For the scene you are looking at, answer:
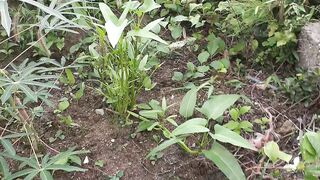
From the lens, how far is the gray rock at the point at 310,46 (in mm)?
1751

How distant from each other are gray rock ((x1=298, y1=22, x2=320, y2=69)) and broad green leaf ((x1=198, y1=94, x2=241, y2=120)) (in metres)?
0.41

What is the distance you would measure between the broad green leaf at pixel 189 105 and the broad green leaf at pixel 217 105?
4 centimetres

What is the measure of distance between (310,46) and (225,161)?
2.17ft

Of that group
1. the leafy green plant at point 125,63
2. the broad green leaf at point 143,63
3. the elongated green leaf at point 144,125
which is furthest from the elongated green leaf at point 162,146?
the broad green leaf at point 143,63

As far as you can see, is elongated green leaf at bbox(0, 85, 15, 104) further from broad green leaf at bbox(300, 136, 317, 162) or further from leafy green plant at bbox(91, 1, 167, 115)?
broad green leaf at bbox(300, 136, 317, 162)

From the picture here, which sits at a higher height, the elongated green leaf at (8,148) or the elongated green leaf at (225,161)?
the elongated green leaf at (8,148)

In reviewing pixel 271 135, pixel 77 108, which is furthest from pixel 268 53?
pixel 77 108

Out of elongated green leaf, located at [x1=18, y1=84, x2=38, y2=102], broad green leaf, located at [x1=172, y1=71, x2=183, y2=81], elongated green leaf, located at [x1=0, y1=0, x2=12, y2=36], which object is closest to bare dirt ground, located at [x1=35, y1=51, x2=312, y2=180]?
broad green leaf, located at [x1=172, y1=71, x2=183, y2=81]

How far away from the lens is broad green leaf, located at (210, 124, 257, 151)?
Result: 139 centimetres

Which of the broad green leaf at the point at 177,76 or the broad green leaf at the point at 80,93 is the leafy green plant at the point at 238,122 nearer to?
the broad green leaf at the point at 177,76

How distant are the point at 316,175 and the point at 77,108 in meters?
0.90

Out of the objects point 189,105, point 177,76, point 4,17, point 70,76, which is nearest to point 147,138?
point 189,105

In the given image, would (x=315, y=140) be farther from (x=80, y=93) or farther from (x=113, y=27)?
(x=80, y=93)

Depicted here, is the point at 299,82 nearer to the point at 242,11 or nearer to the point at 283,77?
the point at 283,77
